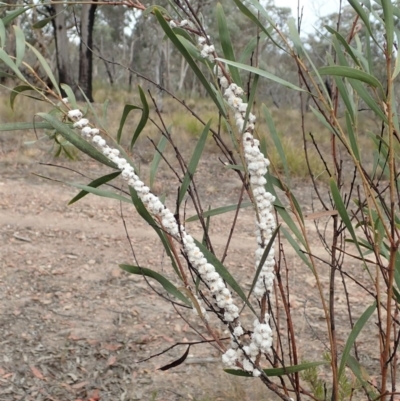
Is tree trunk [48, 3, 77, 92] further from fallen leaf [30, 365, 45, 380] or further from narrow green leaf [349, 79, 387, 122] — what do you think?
narrow green leaf [349, 79, 387, 122]

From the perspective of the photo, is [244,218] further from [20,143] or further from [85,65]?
[85,65]

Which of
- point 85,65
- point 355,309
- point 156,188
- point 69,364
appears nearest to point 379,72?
point 85,65

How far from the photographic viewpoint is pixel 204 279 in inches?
27.0

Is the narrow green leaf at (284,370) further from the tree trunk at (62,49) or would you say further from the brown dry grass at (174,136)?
the tree trunk at (62,49)

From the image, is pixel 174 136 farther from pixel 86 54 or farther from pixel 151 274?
pixel 151 274

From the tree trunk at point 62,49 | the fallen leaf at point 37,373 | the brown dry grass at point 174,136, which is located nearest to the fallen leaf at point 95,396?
the fallen leaf at point 37,373

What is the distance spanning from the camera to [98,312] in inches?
85.7

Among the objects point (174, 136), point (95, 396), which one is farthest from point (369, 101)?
point (174, 136)

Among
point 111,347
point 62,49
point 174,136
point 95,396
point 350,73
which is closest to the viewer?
point 350,73

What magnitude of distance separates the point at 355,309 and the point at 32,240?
1793 millimetres

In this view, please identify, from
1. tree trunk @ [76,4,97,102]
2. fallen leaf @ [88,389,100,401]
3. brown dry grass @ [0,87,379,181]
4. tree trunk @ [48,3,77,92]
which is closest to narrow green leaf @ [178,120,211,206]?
fallen leaf @ [88,389,100,401]

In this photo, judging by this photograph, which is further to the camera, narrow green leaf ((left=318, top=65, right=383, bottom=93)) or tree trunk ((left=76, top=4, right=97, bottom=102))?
tree trunk ((left=76, top=4, right=97, bottom=102))

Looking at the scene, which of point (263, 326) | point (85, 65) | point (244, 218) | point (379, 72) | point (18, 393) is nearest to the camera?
point (263, 326)

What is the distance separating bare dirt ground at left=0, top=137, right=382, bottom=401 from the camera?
1705mm
